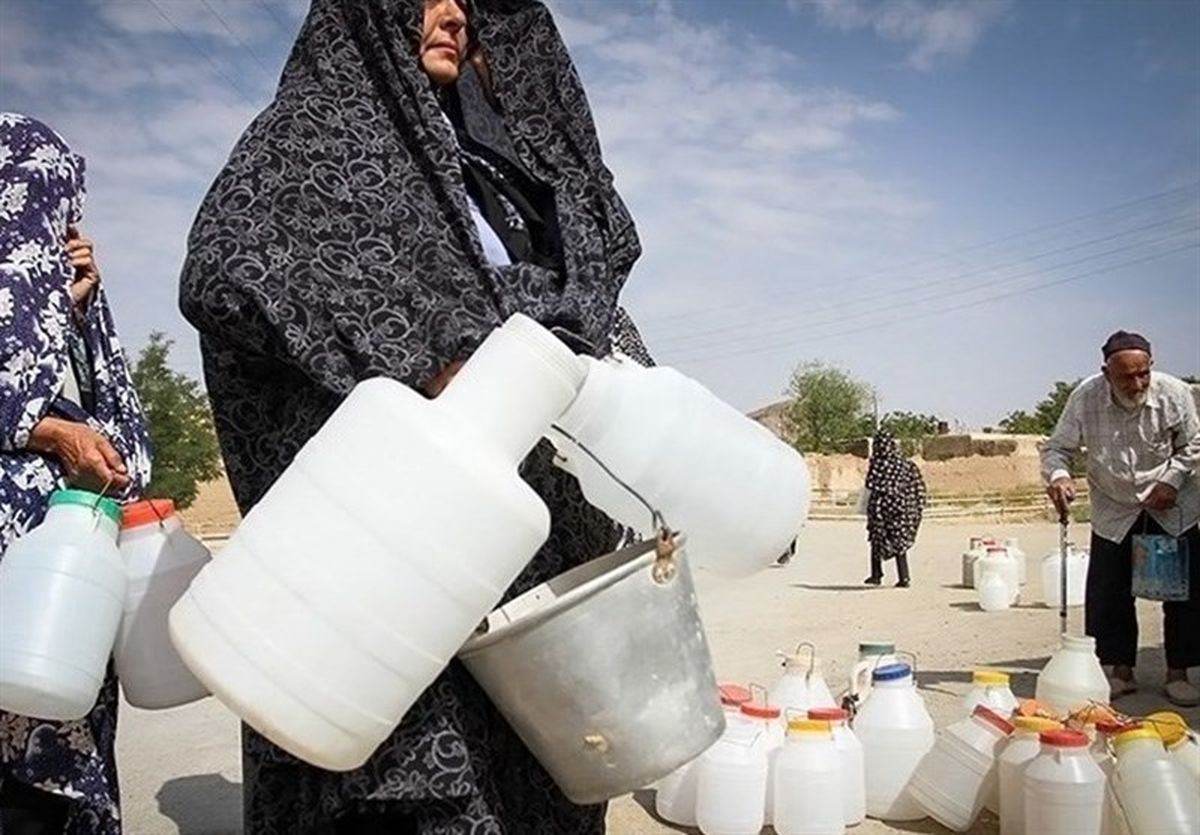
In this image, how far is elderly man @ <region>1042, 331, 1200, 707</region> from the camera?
480cm

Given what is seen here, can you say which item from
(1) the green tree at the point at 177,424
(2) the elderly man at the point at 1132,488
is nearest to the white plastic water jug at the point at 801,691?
(2) the elderly man at the point at 1132,488

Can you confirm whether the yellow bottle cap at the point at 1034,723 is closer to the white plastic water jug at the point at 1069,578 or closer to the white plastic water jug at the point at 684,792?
the white plastic water jug at the point at 684,792

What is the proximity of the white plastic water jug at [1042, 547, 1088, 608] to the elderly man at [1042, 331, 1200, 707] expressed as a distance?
9.89 ft

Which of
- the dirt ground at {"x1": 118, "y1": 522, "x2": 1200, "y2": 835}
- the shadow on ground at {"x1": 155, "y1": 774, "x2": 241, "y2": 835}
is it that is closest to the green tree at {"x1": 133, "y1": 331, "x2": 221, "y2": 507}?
the dirt ground at {"x1": 118, "y1": 522, "x2": 1200, "y2": 835}

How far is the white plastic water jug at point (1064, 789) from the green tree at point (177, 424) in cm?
2229

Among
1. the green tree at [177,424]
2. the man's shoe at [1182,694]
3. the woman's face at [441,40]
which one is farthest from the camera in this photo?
the green tree at [177,424]

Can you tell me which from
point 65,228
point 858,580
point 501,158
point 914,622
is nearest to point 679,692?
point 501,158

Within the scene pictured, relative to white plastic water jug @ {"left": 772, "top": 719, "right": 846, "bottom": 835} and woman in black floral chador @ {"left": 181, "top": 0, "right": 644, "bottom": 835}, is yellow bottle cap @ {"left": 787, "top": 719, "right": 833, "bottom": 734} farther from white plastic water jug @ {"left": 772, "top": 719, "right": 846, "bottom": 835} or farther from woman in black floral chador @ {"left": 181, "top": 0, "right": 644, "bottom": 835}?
woman in black floral chador @ {"left": 181, "top": 0, "right": 644, "bottom": 835}

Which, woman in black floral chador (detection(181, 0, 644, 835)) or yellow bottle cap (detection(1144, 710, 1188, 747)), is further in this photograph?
yellow bottle cap (detection(1144, 710, 1188, 747))

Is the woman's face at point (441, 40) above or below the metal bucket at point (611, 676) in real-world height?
above

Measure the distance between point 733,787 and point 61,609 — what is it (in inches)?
82.6

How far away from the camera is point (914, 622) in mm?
7738

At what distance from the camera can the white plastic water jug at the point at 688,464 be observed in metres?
1.39

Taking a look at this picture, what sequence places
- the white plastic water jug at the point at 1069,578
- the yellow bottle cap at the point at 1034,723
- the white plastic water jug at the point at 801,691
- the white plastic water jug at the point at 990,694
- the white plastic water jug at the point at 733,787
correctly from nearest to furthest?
1. the yellow bottle cap at the point at 1034,723
2. the white plastic water jug at the point at 733,787
3. the white plastic water jug at the point at 990,694
4. the white plastic water jug at the point at 801,691
5. the white plastic water jug at the point at 1069,578
